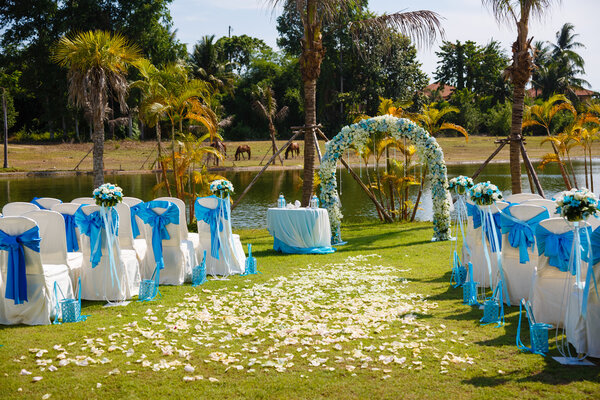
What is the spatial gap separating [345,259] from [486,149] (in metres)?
39.1

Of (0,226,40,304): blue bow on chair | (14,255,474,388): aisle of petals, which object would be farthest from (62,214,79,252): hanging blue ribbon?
(0,226,40,304): blue bow on chair

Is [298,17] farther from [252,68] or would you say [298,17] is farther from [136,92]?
[252,68]

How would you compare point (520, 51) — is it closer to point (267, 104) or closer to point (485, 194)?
point (485, 194)

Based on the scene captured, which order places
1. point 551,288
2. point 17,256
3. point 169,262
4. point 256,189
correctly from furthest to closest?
point 256,189
point 169,262
point 17,256
point 551,288

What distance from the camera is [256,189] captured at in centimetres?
2764

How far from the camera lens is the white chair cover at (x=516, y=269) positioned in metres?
6.69

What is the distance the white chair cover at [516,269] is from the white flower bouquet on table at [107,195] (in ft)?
15.8

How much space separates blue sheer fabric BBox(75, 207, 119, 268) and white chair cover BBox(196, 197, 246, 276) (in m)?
2.00

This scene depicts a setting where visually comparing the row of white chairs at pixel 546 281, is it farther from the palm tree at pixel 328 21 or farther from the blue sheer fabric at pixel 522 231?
the palm tree at pixel 328 21

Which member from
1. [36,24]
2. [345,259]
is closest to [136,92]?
[36,24]

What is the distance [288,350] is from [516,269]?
3131 mm

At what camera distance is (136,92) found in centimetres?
4316

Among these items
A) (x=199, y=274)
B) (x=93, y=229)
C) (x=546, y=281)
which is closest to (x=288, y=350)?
(x=546, y=281)

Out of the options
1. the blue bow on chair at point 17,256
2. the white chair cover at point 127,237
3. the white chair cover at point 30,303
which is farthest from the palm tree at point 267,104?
the blue bow on chair at point 17,256
